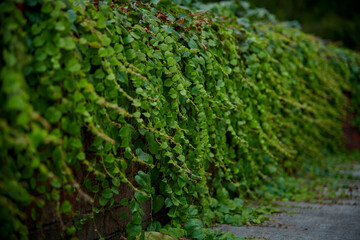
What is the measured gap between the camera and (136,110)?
1.87 metres

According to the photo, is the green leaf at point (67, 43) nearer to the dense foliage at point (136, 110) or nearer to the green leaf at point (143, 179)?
the dense foliage at point (136, 110)

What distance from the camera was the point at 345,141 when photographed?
212 inches

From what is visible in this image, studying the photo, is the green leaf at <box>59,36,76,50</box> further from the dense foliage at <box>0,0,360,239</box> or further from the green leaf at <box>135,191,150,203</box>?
the green leaf at <box>135,191,150,203</box>

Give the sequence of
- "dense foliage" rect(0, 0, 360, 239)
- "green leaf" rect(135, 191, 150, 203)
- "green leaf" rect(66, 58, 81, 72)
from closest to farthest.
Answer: "dense foliage" rect(0, 0, 360, 239) < "green leaf" rect(66, 58, 81, 72) < "green leaf" rect(135, 191, 150, 203)

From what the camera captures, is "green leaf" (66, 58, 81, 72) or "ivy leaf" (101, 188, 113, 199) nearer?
"green leaf" (66, 58, 81, 72)

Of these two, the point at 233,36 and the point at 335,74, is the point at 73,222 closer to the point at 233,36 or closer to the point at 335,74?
the point at 233,36

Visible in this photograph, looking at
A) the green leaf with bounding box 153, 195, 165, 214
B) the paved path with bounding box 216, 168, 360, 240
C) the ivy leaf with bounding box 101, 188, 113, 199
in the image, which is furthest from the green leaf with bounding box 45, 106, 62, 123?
the paved path with bounding box 216, 168, 360, 240

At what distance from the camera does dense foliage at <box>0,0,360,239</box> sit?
1.33m

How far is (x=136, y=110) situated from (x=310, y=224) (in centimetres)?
144

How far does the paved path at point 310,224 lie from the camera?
226 centimetres

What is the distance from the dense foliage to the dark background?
6335 mm

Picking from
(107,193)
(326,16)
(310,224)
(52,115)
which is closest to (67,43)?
(52,115)

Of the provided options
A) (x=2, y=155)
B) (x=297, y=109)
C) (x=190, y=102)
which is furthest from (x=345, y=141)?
(x=2, y=155)

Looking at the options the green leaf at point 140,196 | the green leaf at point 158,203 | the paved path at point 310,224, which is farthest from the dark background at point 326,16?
the green leaf at point 140,196
